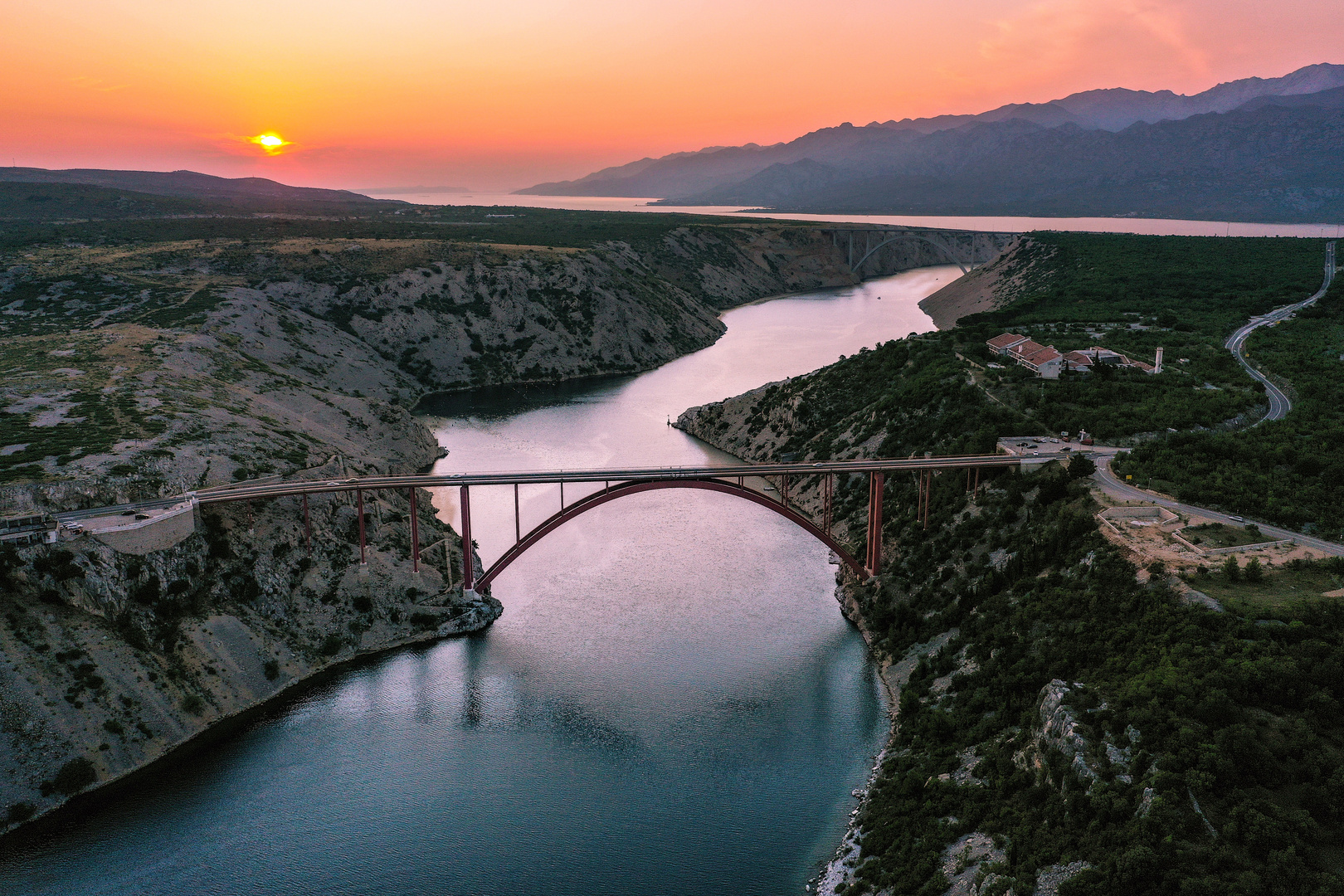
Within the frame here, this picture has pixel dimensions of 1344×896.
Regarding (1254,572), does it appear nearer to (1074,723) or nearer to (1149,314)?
(1074,723)

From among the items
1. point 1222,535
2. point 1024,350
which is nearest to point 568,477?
point 1222,535

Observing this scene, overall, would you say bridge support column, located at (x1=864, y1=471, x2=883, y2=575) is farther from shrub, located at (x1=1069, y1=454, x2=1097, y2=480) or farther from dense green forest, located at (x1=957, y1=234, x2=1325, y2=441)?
dense green forest, located at (x1=957, y1=234, x2=1325, y2=441)

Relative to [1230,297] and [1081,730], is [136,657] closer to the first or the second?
[1081,730]

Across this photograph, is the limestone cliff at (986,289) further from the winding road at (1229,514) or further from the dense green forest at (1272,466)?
the dense green forest at (1272,466)

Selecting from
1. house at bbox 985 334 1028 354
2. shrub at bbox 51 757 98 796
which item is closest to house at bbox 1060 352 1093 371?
house at bbox 985 334 1028 354

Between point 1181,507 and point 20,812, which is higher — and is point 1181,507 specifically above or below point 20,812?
above

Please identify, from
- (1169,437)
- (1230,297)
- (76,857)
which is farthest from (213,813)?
(1230,297)

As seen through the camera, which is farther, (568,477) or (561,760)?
(568,477)
